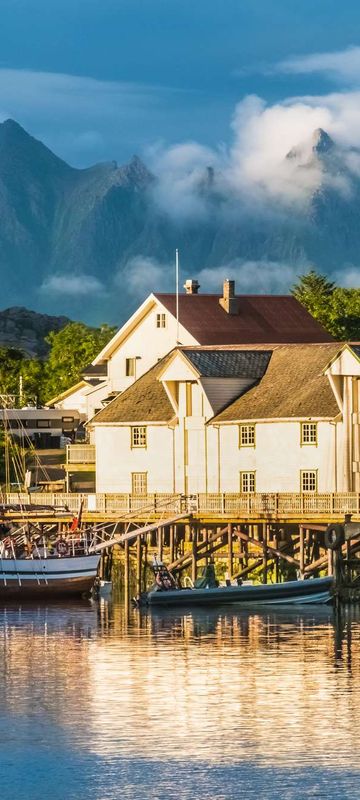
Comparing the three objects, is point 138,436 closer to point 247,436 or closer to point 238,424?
point 238,424

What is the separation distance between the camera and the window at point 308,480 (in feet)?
299

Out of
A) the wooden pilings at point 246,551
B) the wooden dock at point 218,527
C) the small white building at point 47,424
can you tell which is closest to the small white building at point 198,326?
the wooden dock at point 218,527

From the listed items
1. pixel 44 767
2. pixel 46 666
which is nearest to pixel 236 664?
pixel 46 666

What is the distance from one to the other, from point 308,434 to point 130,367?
30.1 metres

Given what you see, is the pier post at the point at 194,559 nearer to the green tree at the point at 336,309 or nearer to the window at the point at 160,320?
the window at the point at 160,320

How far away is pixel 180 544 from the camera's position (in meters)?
96.1

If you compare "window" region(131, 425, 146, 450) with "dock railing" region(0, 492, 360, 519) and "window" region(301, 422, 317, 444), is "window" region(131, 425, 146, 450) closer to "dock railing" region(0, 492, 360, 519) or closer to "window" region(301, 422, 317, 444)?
"dock railing" region(0, 492, 360, 519)

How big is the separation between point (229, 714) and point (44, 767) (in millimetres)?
7853

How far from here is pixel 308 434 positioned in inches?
3610

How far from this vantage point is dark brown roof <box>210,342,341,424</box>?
91.9 metres

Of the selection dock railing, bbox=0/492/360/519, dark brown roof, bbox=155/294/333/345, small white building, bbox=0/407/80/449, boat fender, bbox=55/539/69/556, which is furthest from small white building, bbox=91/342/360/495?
small white building, bbox=0/407/80/449

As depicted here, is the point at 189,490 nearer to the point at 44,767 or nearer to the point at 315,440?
the point at 315,440

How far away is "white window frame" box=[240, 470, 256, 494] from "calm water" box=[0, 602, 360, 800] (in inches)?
615

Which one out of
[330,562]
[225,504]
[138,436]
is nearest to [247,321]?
[138,436]
